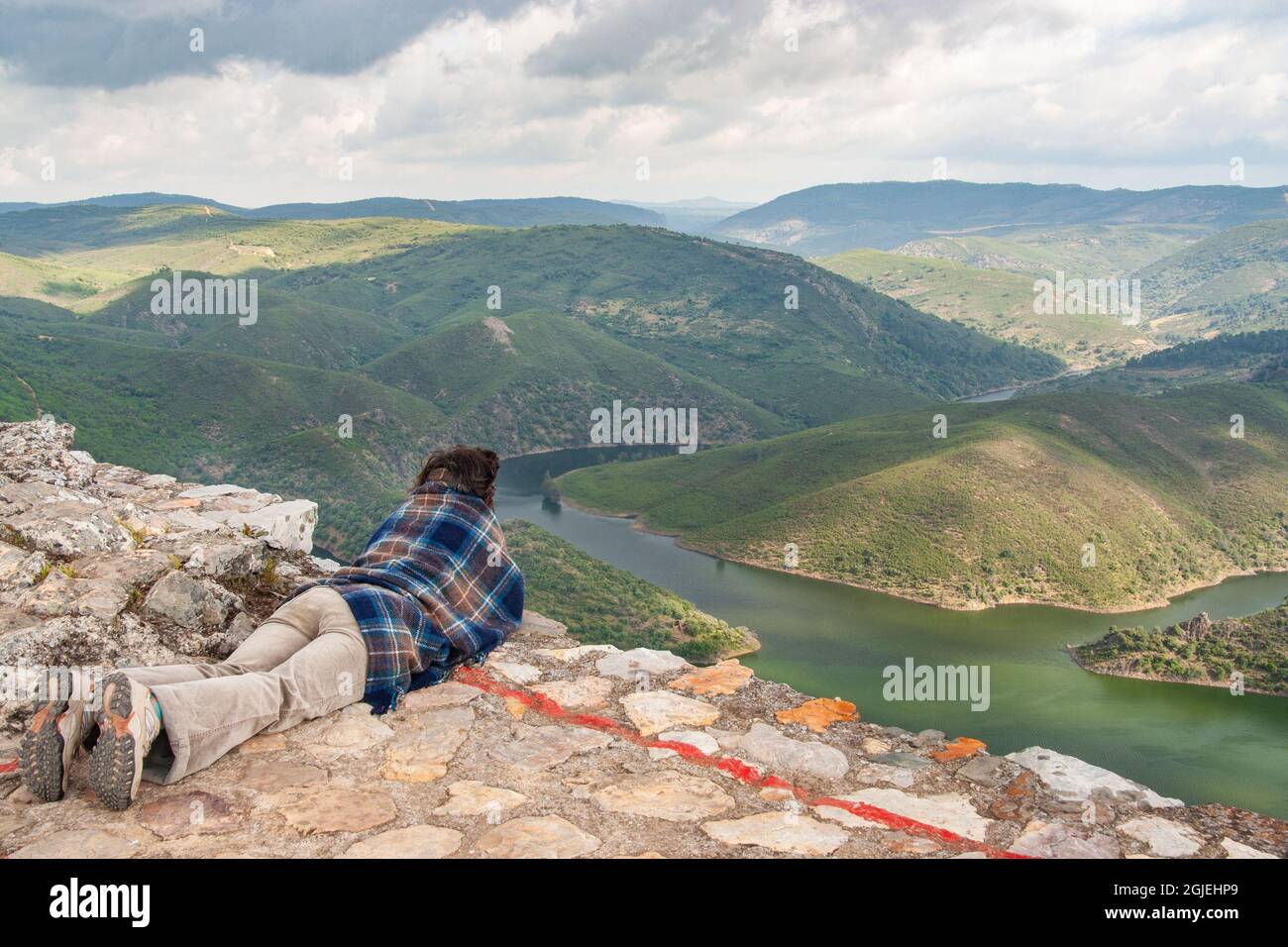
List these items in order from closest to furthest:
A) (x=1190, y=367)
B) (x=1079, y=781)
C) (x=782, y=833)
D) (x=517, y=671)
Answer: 1. (x=782, y=833)
2. (x=1079, y=781)
3. (x=517, y=671)
4. (x=1190, y=367)

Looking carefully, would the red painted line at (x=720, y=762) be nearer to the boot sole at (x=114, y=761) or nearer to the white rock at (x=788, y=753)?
the white rock at (x=788, y=753)

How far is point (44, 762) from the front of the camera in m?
4.70

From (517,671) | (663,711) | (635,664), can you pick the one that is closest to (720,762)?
(663,711)

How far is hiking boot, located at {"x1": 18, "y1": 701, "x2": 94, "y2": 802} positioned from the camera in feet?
15.4

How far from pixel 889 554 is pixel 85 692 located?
64.1 metres

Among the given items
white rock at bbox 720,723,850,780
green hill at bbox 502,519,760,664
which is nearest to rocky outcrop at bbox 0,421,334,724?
white rock at bbox 720,723,850,780

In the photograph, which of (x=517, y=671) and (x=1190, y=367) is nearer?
(x=517, y=671)

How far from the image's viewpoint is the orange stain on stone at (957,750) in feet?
21.0

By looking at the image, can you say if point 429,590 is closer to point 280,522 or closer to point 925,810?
point 925,810

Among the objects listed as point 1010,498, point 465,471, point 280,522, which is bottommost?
point 1010,498

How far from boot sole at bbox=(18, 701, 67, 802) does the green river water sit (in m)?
38.3

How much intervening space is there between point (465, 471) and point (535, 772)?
3115mm

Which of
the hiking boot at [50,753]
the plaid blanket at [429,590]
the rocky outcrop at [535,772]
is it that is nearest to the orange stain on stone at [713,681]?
the rocky outcrop at [535,772]
